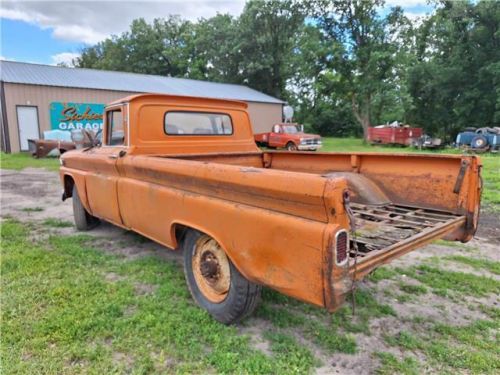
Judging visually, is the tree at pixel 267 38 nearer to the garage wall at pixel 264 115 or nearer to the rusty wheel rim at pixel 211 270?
the garage wall at pixel 264 115

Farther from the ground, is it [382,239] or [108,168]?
[108,168]

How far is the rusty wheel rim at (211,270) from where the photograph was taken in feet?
9.48

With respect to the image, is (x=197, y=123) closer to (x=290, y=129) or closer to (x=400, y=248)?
(x=400, y=248)

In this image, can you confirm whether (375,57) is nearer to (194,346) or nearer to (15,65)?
(15,65)

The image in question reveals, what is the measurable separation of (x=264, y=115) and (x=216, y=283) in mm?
26851

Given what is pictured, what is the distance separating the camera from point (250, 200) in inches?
93.6

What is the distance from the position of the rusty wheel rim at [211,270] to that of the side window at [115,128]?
1.85 m

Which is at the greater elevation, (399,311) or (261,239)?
(261,239)

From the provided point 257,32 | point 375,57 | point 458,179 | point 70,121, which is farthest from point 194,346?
point 257,32

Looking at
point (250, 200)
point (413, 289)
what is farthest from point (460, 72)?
point (250, 200)

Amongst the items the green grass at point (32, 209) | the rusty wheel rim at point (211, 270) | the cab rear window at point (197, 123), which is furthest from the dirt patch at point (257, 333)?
the green grass at point (32, 209)

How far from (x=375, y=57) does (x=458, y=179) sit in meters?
23.9

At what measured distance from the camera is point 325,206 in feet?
6.38

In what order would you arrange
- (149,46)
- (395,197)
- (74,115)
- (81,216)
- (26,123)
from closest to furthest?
(395,197)
(81,216)
(26,123)
(74,115)
(149,46)
